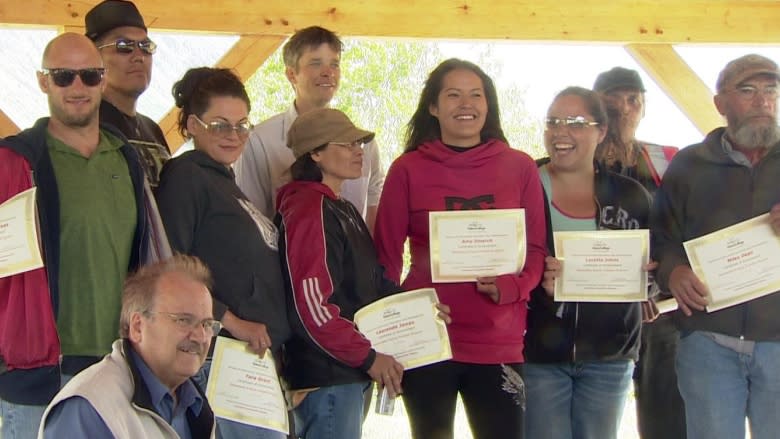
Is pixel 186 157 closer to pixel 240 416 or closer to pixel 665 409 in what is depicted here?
pixel 240 416

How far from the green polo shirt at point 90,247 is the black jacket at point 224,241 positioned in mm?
189

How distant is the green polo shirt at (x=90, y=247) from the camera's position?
3.03 meters

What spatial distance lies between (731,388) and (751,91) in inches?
41.6

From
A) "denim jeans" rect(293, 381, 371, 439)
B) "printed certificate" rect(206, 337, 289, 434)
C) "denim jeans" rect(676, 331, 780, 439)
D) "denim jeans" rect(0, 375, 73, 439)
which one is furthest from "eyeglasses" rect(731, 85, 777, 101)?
"denim jeans" rect(0, 375, 73, 439)

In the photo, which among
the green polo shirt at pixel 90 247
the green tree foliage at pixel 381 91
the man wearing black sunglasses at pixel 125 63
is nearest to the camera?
the green polo shirt at pixel 90 247

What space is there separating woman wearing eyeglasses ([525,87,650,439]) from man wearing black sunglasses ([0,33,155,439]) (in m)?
1.55

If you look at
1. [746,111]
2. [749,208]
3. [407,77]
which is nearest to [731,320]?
[749,208]

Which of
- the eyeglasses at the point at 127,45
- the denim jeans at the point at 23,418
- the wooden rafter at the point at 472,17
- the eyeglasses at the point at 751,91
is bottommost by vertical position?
the denim jeans at the point at 23,418

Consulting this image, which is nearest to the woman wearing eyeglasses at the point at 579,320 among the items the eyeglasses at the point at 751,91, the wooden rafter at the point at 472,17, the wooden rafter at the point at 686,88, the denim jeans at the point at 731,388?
the denim jeans at the point at 731,388

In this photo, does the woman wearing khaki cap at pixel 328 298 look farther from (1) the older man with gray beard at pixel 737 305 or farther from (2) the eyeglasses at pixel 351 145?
(1) the older man with gray beard at pixel 737 305

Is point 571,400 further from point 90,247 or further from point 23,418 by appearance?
point 23,418

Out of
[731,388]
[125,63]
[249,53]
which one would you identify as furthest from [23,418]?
[249,53]

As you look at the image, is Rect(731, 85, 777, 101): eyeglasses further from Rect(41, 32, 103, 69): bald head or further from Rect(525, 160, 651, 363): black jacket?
Rect(41, 32, 103, 69): bald head

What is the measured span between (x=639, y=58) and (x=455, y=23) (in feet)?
3.99
